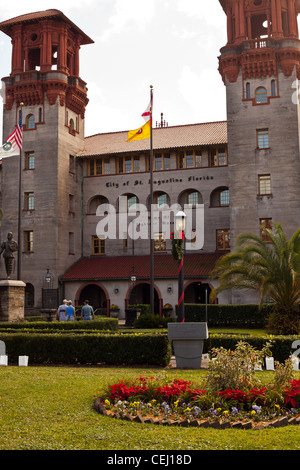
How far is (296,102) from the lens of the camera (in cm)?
3825

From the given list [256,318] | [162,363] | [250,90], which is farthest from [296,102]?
[162,363]

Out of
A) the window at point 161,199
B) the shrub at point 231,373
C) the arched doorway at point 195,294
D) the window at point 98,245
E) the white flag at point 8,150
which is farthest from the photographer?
the window at point 98,245

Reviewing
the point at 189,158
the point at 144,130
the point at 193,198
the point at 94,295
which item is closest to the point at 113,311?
the point at 94,295

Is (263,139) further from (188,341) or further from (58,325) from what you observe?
(188,341)

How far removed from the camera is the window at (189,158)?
1748 inches

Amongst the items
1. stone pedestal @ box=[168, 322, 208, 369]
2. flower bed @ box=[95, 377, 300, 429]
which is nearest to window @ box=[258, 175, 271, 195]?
stone pedestal @ box=[168, 322, 208, 369]

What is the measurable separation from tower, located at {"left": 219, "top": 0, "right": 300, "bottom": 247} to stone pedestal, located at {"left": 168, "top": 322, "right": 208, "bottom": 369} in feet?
79.2

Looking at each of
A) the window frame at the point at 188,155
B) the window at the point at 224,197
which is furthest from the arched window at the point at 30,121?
the window at the point at 224,197

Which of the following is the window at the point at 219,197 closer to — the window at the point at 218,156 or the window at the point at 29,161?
the window at the point at 218,156

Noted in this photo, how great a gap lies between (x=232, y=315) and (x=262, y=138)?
14.1m

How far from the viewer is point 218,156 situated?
1726 inches

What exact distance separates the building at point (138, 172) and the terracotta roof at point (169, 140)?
0.18 metres

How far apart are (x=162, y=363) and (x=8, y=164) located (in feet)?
110

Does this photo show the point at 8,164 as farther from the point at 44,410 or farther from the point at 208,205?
the point at 44,410
